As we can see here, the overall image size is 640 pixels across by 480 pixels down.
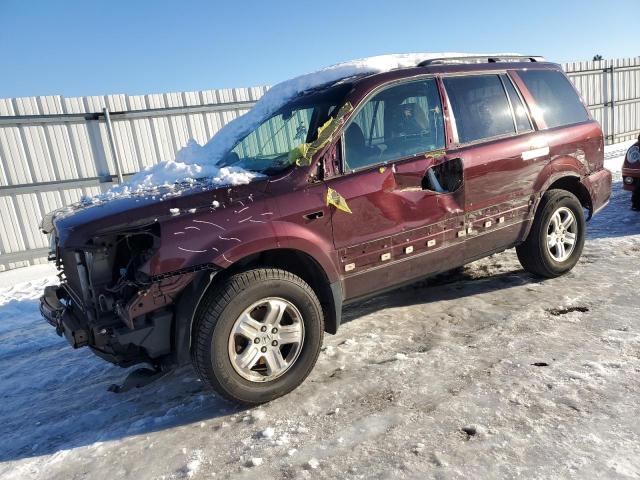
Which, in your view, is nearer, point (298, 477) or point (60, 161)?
point (298, 477)

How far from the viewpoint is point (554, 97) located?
434cm

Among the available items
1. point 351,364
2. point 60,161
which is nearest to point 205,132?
point 60,161

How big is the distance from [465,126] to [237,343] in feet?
8.09

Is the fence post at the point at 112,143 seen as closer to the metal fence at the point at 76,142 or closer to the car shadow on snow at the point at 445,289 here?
the metal fence at the point at 76,142

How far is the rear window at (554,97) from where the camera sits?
13.7ft

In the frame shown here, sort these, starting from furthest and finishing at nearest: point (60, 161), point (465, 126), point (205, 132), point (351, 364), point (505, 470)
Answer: point (205, 132) → point (60, 161) → point (465, 126) → point (351, 364) → point (505, 470)

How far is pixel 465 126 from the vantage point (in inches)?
144

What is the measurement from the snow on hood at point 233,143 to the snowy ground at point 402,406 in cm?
145

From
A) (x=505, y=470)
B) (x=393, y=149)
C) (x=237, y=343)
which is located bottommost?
(x=505, y=470)

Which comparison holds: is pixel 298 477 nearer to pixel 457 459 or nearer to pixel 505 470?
pixel 457 459

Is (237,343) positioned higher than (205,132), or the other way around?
(205,132)

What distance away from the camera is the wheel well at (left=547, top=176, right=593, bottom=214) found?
171 inches

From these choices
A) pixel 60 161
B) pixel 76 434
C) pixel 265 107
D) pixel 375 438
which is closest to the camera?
pixel 375 438

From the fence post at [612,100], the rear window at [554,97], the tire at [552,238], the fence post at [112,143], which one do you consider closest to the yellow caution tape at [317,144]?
the rear window at [554,97]
